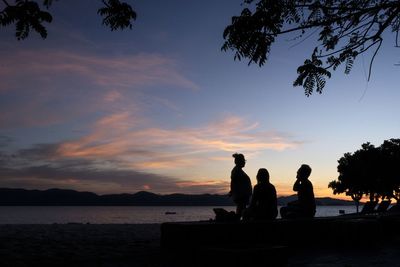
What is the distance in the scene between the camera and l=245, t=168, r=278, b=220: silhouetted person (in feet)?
36.9

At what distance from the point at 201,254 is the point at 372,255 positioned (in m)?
4.98

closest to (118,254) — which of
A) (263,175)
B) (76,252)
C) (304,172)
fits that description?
(76,252)

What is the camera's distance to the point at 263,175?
11.2 meters

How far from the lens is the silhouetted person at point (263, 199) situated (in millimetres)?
11234

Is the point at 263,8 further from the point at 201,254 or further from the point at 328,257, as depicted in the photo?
the point at 328,257

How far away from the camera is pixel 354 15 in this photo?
7.00 metres

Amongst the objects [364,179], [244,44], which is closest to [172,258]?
[244,44]

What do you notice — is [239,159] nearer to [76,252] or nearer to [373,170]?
[76,252]

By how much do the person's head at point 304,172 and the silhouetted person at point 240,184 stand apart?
1409mm

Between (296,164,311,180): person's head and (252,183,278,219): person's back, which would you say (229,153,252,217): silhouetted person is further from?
(296,164,311,180): person's head

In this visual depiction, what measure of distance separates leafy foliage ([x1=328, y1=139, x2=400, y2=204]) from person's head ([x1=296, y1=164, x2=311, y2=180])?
56501mm

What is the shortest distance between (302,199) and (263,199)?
5.89 feet

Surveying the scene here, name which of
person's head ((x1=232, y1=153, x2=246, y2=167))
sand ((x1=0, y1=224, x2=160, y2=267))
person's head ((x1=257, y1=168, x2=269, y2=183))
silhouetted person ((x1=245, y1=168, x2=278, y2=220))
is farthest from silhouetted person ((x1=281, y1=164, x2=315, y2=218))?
sand ((x1=0, y1=224, x2=160, y2=267))

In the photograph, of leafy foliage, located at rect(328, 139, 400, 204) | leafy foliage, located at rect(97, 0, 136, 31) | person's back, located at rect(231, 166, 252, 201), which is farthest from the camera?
leafy foliage, located at rect(328, 139, 400, 204)
